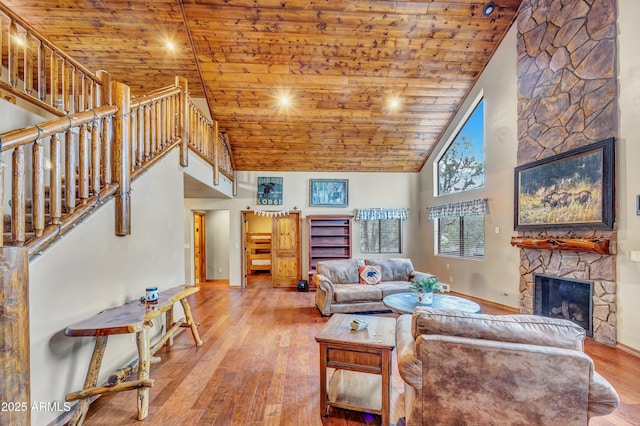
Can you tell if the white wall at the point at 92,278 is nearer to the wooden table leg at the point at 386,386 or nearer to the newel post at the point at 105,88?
the newel post at the point at 105,88

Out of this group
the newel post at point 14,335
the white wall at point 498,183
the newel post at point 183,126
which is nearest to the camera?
the newel post at point 14,335

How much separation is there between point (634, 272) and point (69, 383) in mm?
5362

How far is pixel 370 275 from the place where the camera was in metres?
5.01

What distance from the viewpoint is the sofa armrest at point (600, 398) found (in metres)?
1.42

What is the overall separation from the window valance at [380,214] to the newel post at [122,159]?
5433mm

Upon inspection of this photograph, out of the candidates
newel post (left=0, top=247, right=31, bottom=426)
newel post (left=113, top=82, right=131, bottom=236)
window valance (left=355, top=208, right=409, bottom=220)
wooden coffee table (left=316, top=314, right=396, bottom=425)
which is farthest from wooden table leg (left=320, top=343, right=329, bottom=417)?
window valance (left=355, top=208, right=409, bottom=220)

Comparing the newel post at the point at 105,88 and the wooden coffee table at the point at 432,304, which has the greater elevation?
the newel post at the point at 105,88

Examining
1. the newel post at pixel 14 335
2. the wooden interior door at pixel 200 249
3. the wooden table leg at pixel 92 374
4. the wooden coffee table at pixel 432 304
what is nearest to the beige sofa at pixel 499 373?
the wooden coffee table at pixel 432 304

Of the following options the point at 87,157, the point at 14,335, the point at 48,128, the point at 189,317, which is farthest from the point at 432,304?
the point at 48,128

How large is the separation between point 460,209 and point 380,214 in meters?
2.02

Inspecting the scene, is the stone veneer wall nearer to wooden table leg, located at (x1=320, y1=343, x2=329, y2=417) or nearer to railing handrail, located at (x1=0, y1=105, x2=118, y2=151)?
wooden table leg, located at (x1=320, y1=343, x2=329, y2=417)

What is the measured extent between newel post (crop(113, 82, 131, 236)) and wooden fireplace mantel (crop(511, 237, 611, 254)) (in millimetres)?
5072

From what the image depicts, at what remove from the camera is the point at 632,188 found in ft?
10.2

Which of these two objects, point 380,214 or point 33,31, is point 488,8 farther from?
point 33,31
